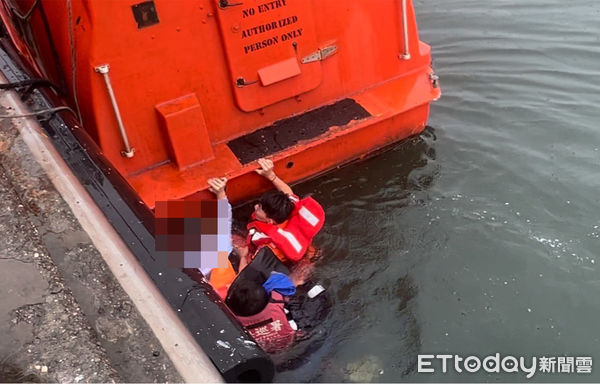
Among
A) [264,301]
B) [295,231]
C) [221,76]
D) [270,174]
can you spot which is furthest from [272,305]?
[221,76]

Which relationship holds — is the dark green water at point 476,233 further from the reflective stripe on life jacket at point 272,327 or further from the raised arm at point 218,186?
the raised arm at point 218,186

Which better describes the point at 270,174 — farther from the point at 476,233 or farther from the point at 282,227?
the point at 476,233

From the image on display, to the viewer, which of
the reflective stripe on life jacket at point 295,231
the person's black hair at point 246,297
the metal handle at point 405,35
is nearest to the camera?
the person's black hair at point 246,297

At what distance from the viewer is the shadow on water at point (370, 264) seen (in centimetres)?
367

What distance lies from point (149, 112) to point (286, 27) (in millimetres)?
1311

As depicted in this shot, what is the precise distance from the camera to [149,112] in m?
4.19

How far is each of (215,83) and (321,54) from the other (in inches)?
39.3

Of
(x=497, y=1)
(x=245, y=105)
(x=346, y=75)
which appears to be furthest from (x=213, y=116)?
(x=497, y=1)

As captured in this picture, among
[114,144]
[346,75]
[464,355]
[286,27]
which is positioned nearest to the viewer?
[464,355]

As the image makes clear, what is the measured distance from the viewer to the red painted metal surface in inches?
156

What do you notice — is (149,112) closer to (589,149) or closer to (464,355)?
(464,355)

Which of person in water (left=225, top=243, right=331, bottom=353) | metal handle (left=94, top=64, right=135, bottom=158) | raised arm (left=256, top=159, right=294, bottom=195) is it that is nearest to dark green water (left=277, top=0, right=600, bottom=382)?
person in water (left=225, top=243, right=331, bottom=353)

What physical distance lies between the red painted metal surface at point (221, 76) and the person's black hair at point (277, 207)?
1.25 ft

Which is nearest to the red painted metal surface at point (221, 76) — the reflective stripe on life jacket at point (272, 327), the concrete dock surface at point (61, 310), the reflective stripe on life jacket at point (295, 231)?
the reflective stripe on life jacket at point (295, 231)
